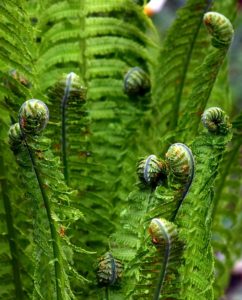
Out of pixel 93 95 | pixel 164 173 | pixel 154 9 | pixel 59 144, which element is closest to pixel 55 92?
pixel 59 144

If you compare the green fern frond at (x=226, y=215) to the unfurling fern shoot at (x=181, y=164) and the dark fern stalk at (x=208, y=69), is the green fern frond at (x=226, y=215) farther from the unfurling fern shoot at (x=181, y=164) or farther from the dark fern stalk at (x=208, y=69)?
the unfurling fern shoot at (x=181, y=164)

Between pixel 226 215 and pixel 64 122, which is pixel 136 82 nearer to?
pixel 64 122

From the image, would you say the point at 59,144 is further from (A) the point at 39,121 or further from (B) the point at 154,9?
(B) the point at 154,9

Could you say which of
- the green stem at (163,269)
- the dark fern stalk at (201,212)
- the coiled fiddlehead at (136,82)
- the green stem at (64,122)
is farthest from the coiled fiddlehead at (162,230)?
the coiled fiddlehead at (136,82)

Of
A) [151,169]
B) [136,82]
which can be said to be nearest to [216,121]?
[151,169]

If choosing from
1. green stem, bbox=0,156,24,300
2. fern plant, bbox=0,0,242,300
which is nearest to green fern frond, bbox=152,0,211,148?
fern plant, bbox=0,0,242,300
